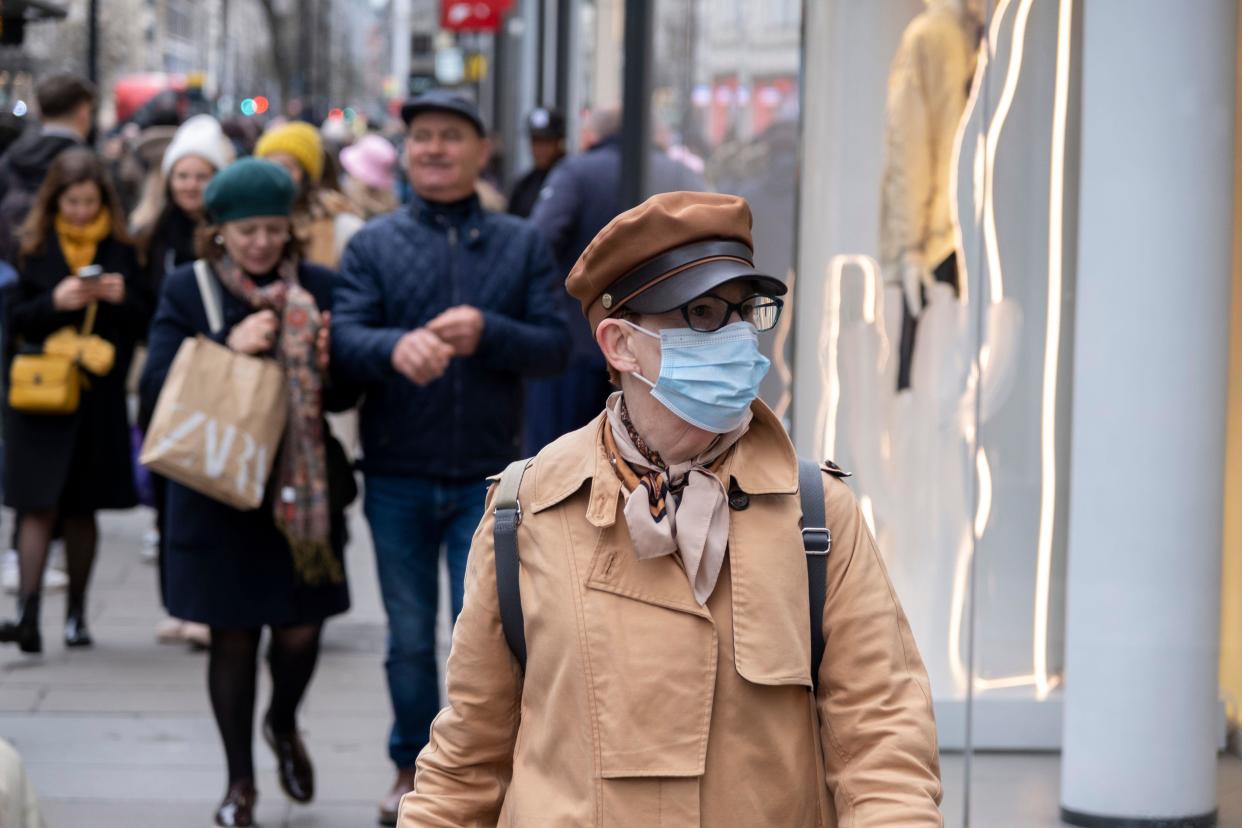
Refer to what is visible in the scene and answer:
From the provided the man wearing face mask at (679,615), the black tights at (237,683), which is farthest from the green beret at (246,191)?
the man wearing face mask at (679,615)

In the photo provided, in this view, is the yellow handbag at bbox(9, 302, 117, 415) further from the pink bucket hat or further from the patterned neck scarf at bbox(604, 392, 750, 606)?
the patterned neck scarf at bbox(604, 392, 750, 606)

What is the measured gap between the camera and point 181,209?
7.98 m

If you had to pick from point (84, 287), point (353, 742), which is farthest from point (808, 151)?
point (84, 287)

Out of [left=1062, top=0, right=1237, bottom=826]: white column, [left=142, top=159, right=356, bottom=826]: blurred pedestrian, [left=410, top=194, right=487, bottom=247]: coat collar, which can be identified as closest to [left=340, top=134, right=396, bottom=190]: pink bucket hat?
[left=142, top=159, right=356, bottom=826]: blurred pedestrian

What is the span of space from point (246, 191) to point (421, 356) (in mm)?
774

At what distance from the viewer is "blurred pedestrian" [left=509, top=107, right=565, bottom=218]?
11.3 m

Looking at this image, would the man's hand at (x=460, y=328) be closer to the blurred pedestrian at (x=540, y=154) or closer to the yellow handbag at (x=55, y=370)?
the yellow handbag at (x=55, y=370)

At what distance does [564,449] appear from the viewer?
2578 mm

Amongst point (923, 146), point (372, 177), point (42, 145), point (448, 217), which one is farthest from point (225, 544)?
point (372, 177)

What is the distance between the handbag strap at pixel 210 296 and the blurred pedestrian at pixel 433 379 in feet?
1.08

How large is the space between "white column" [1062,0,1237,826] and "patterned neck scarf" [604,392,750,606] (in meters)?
1.95

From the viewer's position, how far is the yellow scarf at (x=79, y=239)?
25.1ft

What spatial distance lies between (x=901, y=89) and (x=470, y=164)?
1.20 metres

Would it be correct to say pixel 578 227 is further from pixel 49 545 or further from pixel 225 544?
pixel 225 544
